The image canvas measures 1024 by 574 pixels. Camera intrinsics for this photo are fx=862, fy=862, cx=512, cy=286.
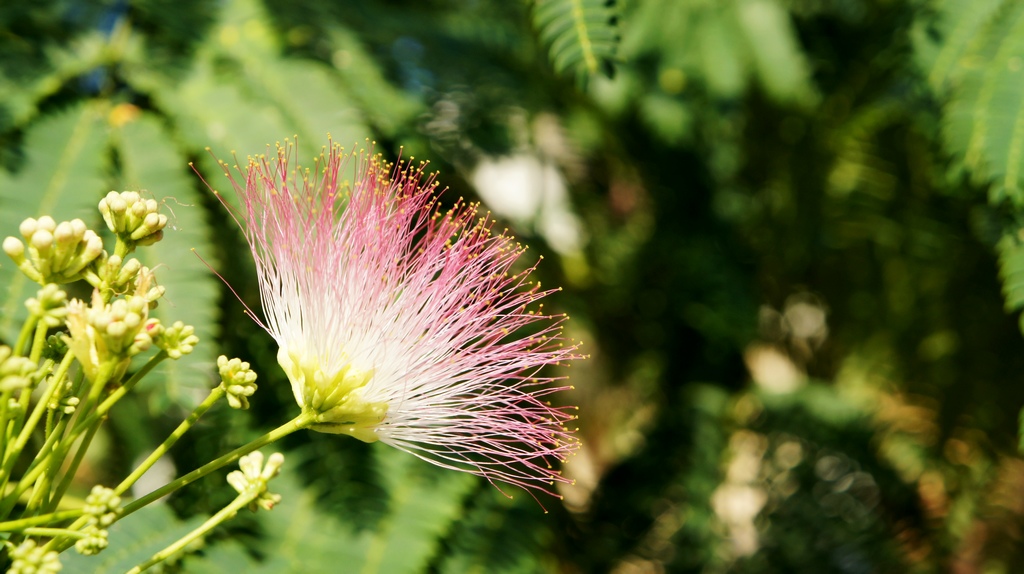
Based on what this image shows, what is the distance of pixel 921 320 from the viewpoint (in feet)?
10.3

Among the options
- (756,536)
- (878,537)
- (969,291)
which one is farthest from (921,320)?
(756,536)

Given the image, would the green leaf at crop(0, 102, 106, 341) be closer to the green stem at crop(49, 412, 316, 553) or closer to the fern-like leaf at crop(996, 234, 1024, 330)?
the green stem at crop(49, 412, 316, 553)

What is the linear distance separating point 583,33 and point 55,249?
1.02 meters

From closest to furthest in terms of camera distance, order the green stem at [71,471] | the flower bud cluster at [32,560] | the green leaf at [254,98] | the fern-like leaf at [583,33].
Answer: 1. the flower bud cluster at [32,560]
2. the green stem at [71,471]
3. the fern-like leaf at [583,33]
4. the green leaf at [254,98]

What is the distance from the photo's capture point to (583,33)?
1656 mm

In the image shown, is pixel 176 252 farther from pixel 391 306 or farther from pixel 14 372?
pixel 14 372

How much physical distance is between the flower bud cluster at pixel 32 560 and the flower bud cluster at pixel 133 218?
40 cm

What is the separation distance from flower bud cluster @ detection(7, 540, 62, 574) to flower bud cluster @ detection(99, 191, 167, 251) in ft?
1.31

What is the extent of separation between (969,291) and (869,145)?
651mm

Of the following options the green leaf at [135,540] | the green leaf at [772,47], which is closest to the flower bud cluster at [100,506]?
the green leaf at [135,540]

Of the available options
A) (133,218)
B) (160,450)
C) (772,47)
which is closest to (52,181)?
(133,218)

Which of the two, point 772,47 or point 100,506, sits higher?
point 772,47

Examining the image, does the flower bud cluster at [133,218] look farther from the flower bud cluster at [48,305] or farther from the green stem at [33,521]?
the green stem at [33,521]

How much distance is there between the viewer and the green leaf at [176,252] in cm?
149
